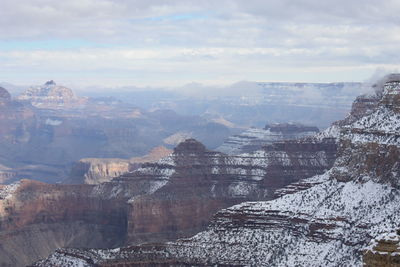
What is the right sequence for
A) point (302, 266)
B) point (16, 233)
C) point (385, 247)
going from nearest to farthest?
point (385, 247) < point (302, 266) < point (16, 233)

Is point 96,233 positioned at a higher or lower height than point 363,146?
lower

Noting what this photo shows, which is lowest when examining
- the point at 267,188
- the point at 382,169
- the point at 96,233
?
the point at 96,233

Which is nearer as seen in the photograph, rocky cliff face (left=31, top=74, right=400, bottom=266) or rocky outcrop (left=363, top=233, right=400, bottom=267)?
rocky outcrop (left=363, top=233, right=400, bottom=267)

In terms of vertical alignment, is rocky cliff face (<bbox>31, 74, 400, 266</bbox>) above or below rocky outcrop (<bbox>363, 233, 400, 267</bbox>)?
below

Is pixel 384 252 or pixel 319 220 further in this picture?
pixel 319 220

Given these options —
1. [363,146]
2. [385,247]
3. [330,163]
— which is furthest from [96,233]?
[385,247]

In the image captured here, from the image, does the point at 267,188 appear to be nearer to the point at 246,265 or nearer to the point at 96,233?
the point at 96,233
